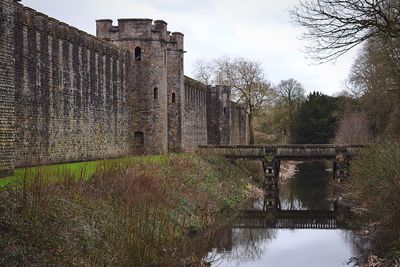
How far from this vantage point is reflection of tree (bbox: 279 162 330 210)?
23959mm

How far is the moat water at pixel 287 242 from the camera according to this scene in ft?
45.3

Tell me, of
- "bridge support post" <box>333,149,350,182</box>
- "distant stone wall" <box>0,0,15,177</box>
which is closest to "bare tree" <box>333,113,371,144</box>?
"bridge support post" <box>333,149,350,182</box>

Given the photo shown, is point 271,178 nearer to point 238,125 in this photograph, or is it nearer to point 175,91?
point 175,91

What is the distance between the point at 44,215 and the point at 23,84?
950 cm

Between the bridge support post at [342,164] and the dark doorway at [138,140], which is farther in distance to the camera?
the bridge support post at [342,164]

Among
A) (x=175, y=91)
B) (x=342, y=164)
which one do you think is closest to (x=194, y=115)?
(x=175, y=91)

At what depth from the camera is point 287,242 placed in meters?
16.4

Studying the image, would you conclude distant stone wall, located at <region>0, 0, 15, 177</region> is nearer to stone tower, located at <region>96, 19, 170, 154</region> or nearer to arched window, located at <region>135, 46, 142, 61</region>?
stone tower, located at <region>96, 19, 170, 154</region>

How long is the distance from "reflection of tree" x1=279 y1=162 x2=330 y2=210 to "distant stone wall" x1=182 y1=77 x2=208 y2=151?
20.7 feet

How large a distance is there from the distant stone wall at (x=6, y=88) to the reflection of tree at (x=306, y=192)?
1238cm

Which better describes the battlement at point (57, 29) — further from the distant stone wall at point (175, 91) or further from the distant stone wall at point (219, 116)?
the distant stone wall at point (219, 116)

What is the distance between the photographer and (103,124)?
945 inches

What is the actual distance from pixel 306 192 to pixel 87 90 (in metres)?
12.3

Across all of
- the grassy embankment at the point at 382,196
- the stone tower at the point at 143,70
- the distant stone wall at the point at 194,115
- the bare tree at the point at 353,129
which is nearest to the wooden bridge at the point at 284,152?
the distant stone wall at the point at 194,115
